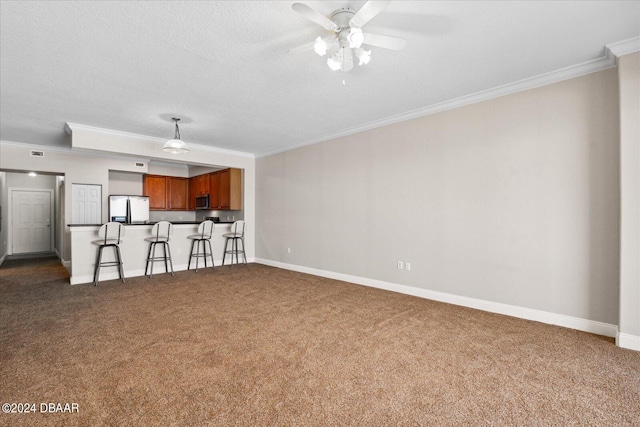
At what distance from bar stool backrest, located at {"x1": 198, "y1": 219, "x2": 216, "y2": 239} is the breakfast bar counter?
39 cm

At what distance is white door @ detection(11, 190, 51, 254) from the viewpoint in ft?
27.5

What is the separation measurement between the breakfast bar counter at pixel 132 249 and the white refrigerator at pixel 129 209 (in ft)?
4.80

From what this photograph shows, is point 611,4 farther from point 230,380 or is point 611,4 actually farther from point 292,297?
point 292,297

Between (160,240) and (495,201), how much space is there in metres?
5.65

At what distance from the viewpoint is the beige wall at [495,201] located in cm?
288

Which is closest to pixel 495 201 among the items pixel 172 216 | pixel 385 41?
pixel 385 41

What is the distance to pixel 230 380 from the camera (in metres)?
2.07

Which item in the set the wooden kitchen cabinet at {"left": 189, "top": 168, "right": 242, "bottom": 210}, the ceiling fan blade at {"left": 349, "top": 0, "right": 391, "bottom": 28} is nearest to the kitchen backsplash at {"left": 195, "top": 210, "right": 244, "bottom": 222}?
the wooden kitchen cabinet at {"left": 189, "top": 168, "right": 242, "bottom": 210}

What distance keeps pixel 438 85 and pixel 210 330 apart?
3626mm

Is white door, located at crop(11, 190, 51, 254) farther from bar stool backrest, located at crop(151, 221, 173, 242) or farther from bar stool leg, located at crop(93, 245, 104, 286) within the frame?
bar stool backrest, located at crop(151, 221, 173, 242)

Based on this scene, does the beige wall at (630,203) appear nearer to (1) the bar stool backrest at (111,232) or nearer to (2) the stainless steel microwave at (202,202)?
(1) the bar stool backrest at (111,232)

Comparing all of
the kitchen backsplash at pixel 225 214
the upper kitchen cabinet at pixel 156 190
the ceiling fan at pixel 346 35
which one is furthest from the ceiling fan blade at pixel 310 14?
the upper kitchen cabinet at pixel 156 190

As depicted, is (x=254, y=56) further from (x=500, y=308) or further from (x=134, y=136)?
(x=500, y=308)

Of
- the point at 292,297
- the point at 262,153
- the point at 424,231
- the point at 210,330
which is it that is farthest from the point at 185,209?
the point at 424,231
